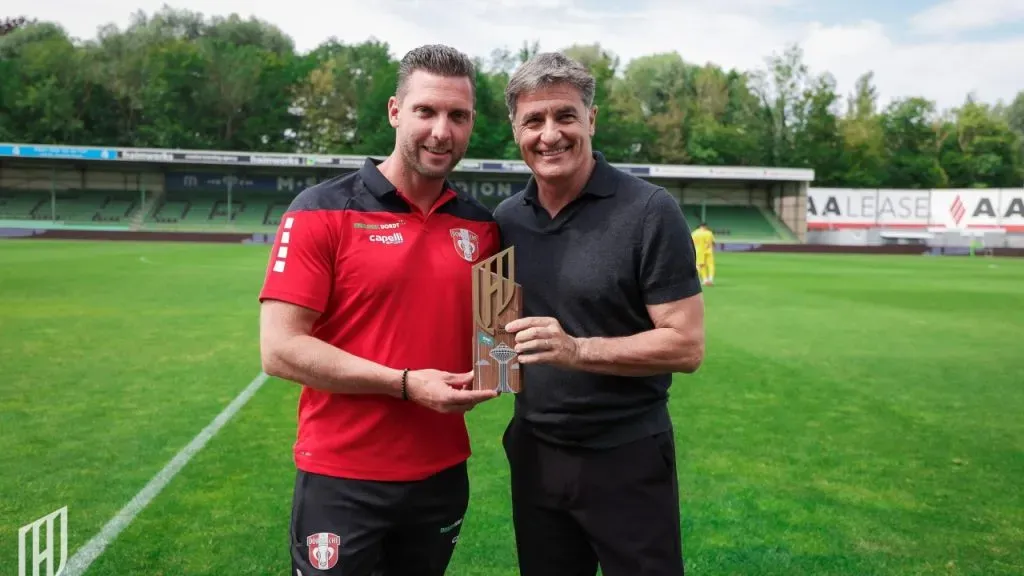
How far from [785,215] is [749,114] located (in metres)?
21.5

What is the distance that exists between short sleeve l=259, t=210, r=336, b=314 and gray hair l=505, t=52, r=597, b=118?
2.59ft

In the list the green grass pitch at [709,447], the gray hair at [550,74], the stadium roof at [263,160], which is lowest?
the green grass pitch at [709,447]

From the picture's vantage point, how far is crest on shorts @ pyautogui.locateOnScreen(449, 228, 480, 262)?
9.15ft

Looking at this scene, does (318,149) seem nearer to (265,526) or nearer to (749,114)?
(749,114)

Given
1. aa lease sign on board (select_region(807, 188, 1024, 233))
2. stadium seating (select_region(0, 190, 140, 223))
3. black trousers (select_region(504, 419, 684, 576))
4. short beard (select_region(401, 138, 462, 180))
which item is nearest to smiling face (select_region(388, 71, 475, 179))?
short beard (select_region(401, 138, 462, 180))

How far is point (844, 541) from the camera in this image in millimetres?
4836

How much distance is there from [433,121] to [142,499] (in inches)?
151

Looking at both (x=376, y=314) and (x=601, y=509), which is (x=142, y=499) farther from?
(x=601, y=509)

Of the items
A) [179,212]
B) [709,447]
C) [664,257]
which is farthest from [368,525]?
[179,212]

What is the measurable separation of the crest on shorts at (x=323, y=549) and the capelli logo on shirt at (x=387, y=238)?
0.97 meters

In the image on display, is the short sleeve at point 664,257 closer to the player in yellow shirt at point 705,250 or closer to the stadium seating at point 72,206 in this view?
the player in yellow shirt at point 705,250

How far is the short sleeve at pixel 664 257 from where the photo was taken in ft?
8.77

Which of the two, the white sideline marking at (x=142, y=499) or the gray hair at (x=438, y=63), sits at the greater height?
the gray hair at (x=438, y=63)

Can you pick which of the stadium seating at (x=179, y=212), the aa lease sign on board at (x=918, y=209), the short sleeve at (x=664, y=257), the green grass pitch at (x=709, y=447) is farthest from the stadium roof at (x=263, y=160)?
the short sleeve at (x=664, y=257)
